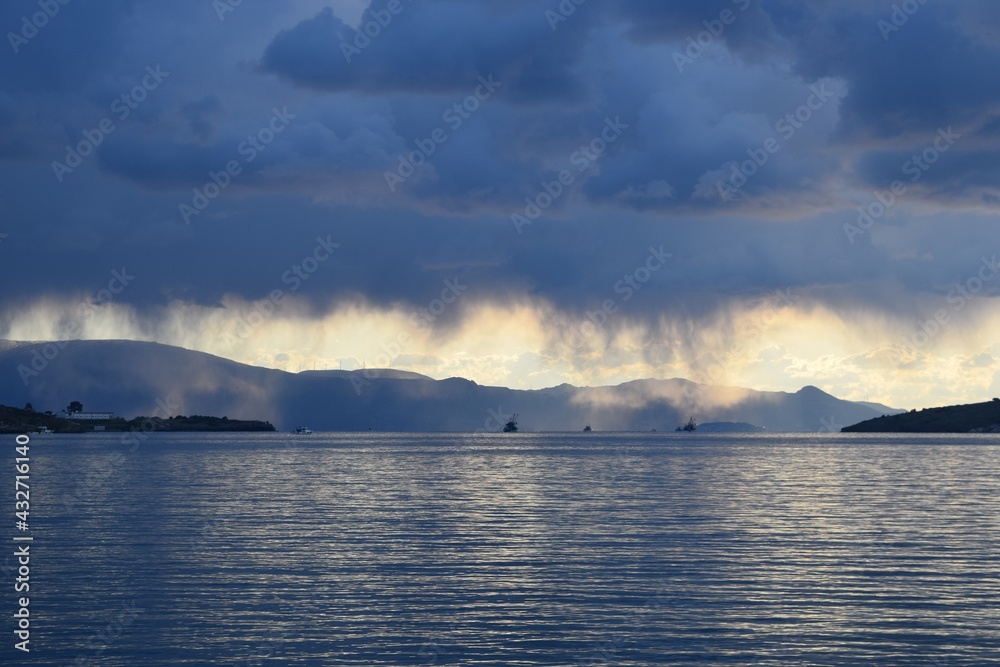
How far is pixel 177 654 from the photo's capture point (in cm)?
3584

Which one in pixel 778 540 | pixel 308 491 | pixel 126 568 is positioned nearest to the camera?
pixel 126 568

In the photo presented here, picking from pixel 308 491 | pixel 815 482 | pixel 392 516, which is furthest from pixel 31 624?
pixel 815 482

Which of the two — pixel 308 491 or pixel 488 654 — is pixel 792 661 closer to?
pixel 488 654

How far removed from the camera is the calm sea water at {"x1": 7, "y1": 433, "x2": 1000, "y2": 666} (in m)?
36.6

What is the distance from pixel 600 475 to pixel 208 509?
252 ft

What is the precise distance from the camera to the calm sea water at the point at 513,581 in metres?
36.6

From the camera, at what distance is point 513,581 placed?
49688mm

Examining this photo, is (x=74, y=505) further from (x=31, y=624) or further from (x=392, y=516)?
(x=31, y=624)

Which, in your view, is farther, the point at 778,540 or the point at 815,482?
the point at 815,482

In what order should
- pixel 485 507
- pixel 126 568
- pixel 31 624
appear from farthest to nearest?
pixel 485 507 < pixel 126 568 < pixel 31 624

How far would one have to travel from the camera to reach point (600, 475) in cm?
15288

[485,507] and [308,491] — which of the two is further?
[308,491]

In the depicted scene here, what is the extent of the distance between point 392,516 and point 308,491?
3182cm

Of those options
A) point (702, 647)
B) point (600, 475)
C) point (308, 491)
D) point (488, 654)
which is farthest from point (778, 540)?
point (600, 475)
